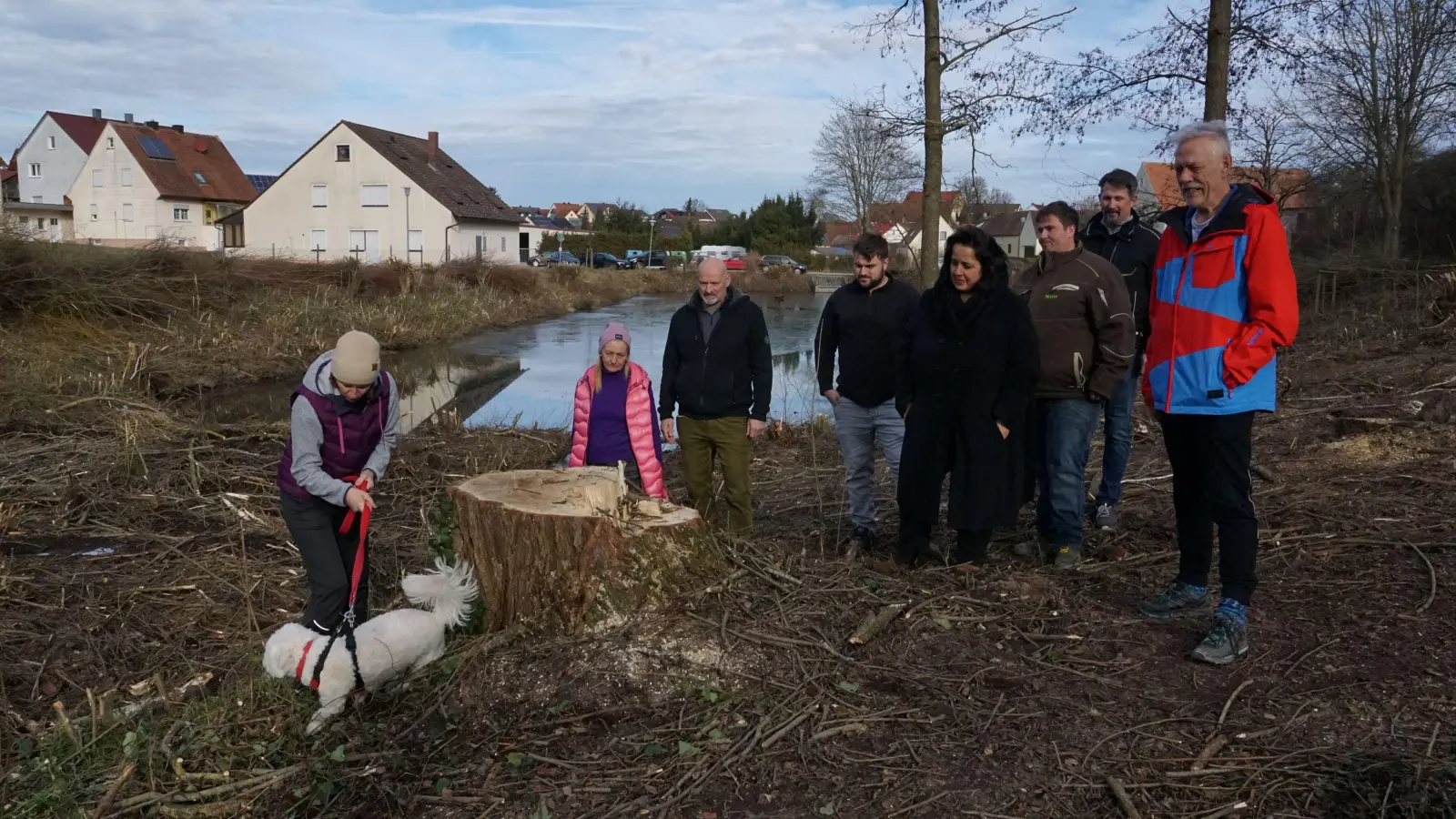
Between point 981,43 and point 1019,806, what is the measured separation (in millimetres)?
9318

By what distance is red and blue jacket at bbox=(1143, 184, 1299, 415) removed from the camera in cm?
355

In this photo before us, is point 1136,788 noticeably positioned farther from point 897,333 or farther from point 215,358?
point 215,358

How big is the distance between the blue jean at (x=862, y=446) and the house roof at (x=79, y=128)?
7152 cm

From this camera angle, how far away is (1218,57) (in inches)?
370

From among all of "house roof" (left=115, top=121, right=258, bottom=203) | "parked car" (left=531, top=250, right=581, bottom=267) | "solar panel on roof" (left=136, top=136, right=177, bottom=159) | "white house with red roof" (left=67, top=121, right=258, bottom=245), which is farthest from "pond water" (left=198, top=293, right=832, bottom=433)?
"solar panel on roof" (left=136, top=136, right=177, bottom=159)

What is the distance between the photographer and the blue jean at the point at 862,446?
18.1 feet

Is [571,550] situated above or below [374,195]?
below

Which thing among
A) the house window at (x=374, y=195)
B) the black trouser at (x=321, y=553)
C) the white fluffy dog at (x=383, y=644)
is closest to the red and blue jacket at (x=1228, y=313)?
the white fluffy dog at (x=383, y=644)

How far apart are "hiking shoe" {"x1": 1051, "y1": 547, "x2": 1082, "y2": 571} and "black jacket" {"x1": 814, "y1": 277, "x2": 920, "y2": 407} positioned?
3.83 feet

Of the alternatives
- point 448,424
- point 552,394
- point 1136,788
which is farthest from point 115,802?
point 552,394

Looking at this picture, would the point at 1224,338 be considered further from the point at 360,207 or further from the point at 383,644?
the point at 360,207

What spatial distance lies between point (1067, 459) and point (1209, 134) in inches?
67.6

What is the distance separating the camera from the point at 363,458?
14.0 ft

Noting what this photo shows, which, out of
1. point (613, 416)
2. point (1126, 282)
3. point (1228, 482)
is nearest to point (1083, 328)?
point (1126, 282)
